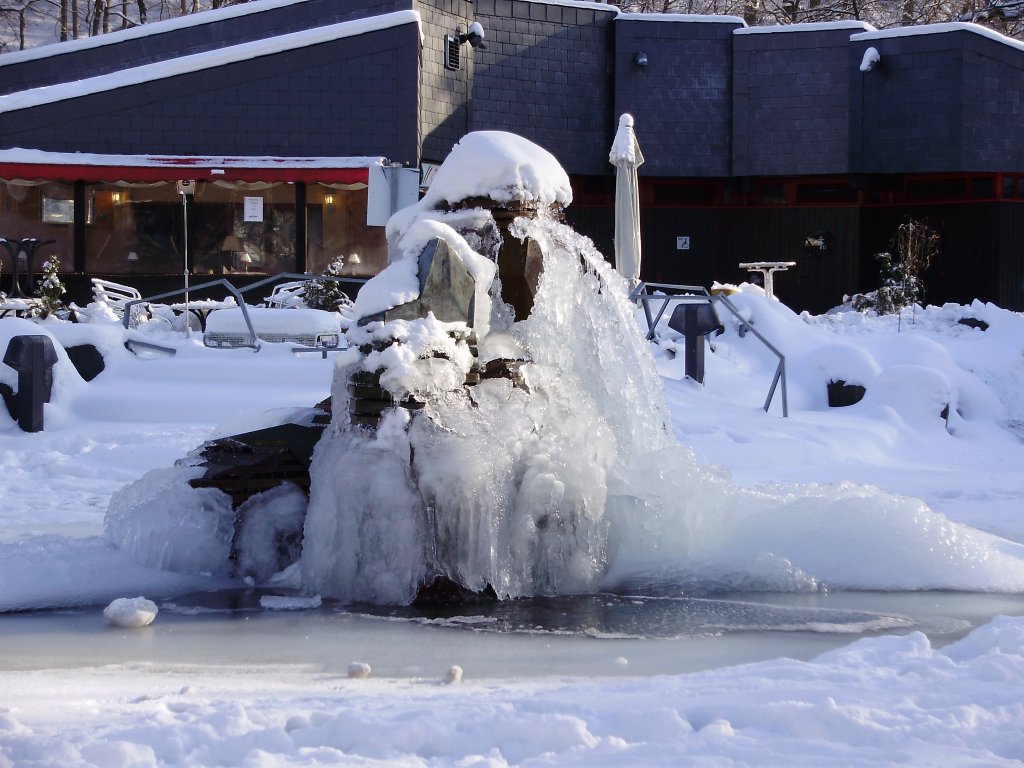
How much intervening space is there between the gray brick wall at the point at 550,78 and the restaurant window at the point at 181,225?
183 inches

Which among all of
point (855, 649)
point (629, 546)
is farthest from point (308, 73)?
point (855, 649)

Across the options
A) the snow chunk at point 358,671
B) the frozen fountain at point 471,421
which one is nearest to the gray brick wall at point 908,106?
the frozen fountain at point 471,421

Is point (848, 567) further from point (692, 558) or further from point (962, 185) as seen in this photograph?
point (962, 185)

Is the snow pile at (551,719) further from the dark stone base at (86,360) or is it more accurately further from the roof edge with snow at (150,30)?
the roof edge with snow at (150,30)

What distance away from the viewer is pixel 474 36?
2281 centimetres

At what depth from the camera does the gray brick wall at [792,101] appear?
→ 2439 cm

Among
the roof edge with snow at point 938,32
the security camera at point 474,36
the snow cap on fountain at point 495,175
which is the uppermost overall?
the roof edge with snow at point 938,32

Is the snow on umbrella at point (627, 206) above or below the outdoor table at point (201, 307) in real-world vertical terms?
above

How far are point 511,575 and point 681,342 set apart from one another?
9.80m

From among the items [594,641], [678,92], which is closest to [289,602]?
[594,641]

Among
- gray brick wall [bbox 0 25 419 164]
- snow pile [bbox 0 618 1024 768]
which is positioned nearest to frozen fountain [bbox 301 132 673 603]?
snow pile [bbox 0 618 1024 768]

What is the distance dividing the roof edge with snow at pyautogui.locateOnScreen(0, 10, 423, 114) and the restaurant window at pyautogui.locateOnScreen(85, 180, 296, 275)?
5.33 ft

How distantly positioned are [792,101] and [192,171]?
12070 mm

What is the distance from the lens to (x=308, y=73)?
Result: 2078cm
